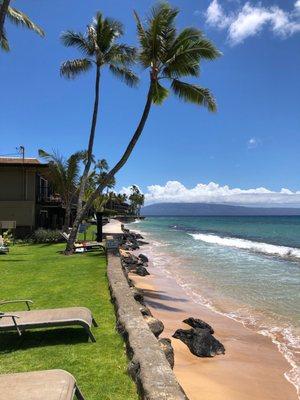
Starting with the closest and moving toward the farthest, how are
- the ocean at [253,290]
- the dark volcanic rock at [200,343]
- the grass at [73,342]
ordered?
the grass at [73,342], the dark volcanic rock at [200,343], the ocean at [253,290]

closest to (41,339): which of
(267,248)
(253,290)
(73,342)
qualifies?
(73,342)

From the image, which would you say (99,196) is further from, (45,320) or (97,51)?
(45,320)

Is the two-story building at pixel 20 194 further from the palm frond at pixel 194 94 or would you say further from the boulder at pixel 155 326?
the boulder at pixel 155 326

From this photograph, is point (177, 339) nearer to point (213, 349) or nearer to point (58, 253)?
point (213, 349)

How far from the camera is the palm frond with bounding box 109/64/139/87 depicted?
67.5 feet

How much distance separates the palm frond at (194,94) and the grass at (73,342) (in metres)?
8.25

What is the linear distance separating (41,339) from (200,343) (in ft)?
10.8

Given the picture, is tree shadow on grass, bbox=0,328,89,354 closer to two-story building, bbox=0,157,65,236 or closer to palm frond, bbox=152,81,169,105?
palm frond, bbox=152,81,169,105

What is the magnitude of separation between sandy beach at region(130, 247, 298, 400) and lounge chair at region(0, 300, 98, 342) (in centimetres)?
188

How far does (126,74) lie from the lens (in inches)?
818

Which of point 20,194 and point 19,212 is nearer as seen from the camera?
point 19,212

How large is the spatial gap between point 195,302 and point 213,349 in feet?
17.2

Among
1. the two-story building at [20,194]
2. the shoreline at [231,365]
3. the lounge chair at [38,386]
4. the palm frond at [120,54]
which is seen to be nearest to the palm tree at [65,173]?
the two-story building at [20,194]

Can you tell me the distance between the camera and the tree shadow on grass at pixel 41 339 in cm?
614
